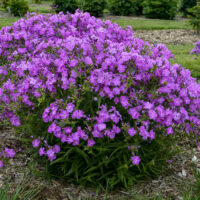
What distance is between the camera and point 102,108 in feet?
8.11

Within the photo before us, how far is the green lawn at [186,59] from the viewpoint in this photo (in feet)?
22.2

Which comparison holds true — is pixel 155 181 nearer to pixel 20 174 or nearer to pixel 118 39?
pixel 20 174

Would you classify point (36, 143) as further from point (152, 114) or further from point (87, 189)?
point (152, 114)

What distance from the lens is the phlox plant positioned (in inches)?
95.7

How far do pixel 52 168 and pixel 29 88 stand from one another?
33.8 inches

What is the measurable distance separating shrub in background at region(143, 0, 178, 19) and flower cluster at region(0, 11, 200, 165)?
14254 millimetres

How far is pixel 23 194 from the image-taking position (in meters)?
2.63

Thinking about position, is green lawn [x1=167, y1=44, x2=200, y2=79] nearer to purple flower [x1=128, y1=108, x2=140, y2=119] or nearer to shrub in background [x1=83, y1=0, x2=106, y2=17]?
purple flower [x1=128, y1=108, x2=140, y2=119]

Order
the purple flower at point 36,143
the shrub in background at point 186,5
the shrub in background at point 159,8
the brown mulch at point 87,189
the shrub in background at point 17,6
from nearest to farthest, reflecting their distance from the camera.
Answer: the purple flower at point 36,143, the brown mulch at point 87,189, the shrub in background at point 17,6, the shrub in background at point 159,8, the shrub in background at point 186,5

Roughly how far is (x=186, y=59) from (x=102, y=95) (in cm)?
561

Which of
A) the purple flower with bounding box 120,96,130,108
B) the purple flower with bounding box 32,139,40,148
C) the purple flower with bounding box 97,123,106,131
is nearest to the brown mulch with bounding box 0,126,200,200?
the purple flower with bounding box 32,139,40,148

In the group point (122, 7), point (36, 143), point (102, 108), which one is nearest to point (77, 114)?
point (102, 108)

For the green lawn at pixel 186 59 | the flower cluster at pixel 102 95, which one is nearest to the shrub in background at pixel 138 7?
the green lawn at pixel 186 59

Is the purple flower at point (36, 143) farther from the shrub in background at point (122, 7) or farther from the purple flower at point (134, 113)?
the shrub in background at point (122, 7)
